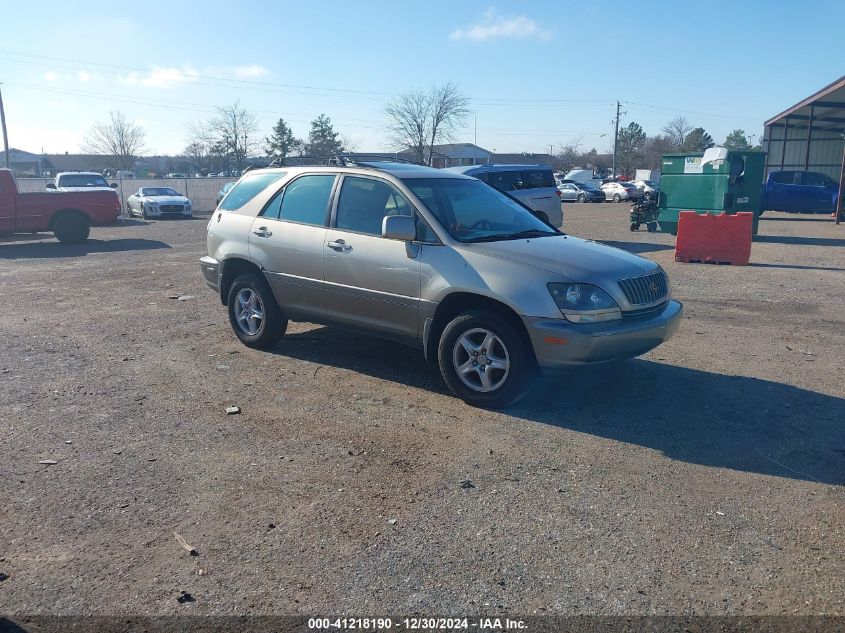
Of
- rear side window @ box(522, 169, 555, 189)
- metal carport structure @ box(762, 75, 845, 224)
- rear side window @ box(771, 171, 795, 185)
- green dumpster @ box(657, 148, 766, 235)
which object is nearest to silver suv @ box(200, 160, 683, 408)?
rear side window @ box(522, 169, 555, 189)

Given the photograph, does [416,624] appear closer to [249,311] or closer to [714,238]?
[249,311]

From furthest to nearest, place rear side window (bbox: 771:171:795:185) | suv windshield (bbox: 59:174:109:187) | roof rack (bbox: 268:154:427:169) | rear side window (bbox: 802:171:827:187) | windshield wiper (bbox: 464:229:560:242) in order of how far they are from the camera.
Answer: rear side window (bbox: 771:171:795:185), rear side window (bbox: 802:171:827:187), suv windshield (bbox: 59:174:109:187), roof rack (bbox: 268:154:427:169), windshield wiper (bbox: 464:229:560:242)

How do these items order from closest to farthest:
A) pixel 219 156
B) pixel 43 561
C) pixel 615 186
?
pixel 43 561
pixel 615 186
pixel 219 156

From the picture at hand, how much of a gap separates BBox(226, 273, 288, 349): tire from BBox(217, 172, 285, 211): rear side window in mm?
→ 751

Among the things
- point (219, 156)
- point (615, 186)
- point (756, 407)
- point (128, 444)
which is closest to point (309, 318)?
point (128, 444)

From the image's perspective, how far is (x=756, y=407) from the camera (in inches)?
227

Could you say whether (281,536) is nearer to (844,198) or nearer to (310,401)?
(310,401)

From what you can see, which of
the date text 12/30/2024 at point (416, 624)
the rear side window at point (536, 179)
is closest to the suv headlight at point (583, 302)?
the date text 12/30/2024 at point (416, 624)

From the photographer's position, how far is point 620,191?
146 feet

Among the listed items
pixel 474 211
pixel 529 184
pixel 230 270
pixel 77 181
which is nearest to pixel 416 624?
pixel 474 211

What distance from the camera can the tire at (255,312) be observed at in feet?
23.4

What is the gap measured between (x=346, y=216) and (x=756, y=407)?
3.71 m

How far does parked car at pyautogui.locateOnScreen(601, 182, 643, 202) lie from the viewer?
43.9 m

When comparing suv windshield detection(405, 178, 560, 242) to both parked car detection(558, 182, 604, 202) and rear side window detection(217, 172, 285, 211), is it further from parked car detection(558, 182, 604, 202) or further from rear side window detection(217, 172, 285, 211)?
parked car detection(558, 182, 604, 202)
